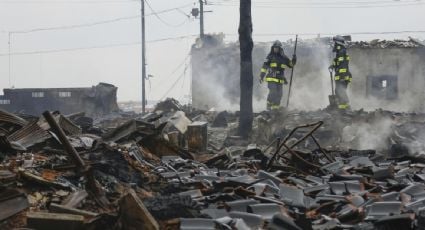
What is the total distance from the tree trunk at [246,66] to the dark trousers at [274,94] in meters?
1.23

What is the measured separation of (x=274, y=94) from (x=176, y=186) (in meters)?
11.6

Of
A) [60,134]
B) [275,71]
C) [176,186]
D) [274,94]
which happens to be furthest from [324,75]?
[60,134]

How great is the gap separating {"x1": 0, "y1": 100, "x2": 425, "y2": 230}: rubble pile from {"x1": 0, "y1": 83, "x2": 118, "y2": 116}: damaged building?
56.8 ft

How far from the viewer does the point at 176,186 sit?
260 inches

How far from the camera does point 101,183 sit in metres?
6.12

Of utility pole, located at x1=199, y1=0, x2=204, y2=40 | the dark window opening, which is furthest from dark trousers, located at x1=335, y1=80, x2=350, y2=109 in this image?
utility pole, located at x1=199, y1=0, x2=204, y2=40

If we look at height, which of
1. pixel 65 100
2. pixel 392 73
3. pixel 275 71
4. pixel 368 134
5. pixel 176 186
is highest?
pixel 392 73

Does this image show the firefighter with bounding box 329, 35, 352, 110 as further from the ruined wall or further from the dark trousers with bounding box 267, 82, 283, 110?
the ruined wall

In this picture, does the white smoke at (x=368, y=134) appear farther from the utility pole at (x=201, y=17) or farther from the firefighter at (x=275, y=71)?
the utility pole at (x=201, y=17)

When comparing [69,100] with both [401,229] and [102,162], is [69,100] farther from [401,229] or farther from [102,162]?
[401,229]

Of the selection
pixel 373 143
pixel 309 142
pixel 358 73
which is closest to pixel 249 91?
pixel 309 142

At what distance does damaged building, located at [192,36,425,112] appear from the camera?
109ft

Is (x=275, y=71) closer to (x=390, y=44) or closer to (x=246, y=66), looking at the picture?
(x=246, y=66)

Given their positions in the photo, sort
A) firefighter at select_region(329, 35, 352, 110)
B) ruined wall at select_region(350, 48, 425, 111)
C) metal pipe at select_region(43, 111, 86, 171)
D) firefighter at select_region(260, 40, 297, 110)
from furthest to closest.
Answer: ruined wall at select_region(350, 48, 425, 111) → firefighter at select_region(329, 35, 352, 110) → firefighter at select_region(260, 40, 297, 110) → metal pipe at select_region(43, 111, 86, 171)
